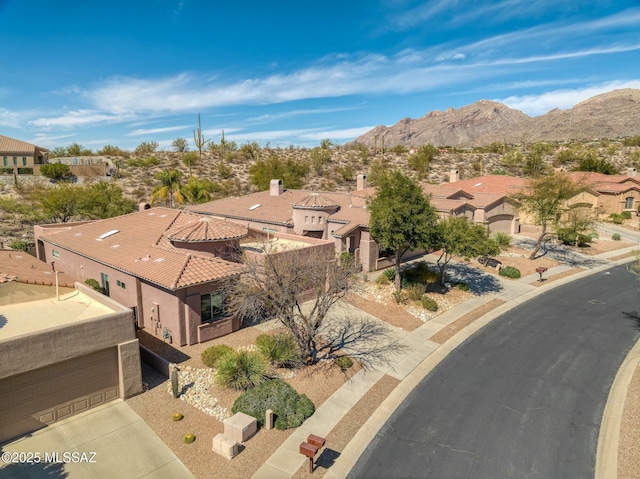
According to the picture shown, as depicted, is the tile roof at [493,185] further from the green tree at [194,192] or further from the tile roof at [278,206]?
the green tree at [194,192]

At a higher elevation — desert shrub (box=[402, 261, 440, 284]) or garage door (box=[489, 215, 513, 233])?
garage door (box=[489, 215, 513, 233])

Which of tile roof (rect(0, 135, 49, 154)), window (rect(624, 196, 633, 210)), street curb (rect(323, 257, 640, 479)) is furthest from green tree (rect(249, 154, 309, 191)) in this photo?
window (rect(624, 196, 633, 210))

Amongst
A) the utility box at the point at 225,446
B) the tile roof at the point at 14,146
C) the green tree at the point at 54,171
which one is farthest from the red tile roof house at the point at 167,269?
the tile roof at the point at 14,146

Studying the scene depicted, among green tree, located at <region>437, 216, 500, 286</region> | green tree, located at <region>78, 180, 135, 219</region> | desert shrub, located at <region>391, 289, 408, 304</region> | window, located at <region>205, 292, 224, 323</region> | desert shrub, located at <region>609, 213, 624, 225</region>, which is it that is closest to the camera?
window, located at <region>205, 292, 224, 323</region>

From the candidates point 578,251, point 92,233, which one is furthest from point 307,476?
point 578,251

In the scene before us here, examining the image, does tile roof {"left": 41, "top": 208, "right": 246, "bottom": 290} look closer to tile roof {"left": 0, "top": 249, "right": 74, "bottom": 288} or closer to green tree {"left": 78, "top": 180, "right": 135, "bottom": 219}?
tile roof {"left": 0, "top": 249, "right": 74, "bottom": 288}

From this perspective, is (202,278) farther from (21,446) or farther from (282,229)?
(282,229)

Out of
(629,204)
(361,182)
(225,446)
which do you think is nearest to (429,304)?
(225,446)

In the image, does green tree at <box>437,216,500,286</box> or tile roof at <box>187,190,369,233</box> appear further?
tile roof at <box>187,190,369,233</box>
